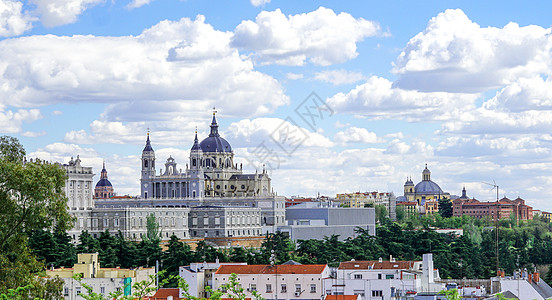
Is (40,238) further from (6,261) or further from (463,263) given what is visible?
(6,261)

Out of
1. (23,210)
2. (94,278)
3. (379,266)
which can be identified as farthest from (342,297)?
(23,210)

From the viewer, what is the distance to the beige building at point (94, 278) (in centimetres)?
6856

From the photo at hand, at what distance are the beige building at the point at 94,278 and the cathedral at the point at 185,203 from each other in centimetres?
7381

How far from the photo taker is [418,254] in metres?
129

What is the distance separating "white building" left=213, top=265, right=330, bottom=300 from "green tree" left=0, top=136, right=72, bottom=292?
79.5ft

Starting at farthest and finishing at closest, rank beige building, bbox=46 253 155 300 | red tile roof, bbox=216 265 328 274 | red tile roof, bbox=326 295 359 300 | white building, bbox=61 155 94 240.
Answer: white building, bbox=61 155 94 240
red tile roof, bbox=216 265 328 274
beige building, bbox=46 253 155 300
red tile roof, bbox=326 295 359 300

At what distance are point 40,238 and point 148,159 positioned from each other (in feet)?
262

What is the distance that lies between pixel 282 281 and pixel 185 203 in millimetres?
112489

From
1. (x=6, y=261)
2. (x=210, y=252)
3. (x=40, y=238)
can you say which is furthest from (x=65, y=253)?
(x=6, y=261)

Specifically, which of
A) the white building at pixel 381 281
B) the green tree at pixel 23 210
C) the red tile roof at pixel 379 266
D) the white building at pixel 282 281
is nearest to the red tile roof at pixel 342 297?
the white building at pixel 381 281

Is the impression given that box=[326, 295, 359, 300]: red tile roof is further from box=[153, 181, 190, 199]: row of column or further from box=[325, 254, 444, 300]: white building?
box=[153, 181, 190, 199]: row of column

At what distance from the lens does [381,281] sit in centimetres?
6706

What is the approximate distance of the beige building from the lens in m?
68.6

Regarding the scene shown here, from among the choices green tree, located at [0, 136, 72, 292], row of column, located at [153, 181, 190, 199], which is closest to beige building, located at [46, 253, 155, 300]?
green tree, located at [0, 136, 72, 292]
